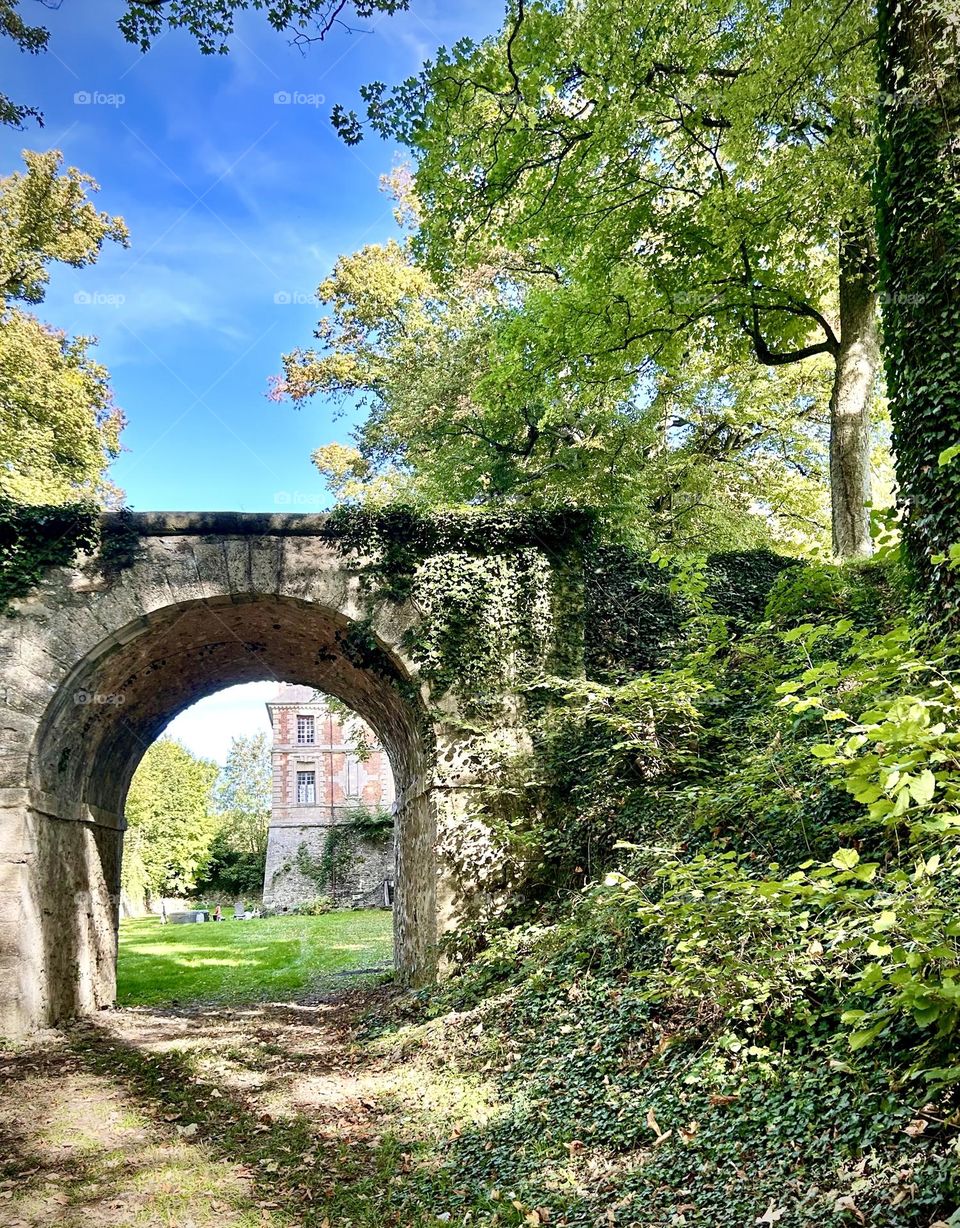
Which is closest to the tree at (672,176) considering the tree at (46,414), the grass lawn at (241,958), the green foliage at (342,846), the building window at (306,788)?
the grass lawn at (241,958)

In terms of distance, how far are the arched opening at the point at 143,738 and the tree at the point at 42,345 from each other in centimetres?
988

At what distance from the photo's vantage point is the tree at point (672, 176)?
8.57 metres

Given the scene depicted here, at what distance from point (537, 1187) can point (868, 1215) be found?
6.14 feet

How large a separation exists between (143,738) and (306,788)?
22782 millimetres

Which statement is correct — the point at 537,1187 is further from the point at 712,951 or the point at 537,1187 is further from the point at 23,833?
the point at 23,833

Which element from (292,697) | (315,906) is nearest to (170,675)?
(315,906)

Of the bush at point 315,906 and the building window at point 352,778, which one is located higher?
the building window at point 352,778

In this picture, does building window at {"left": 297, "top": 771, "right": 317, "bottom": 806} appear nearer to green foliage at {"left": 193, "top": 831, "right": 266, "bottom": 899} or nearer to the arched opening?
green foliage at {"left": 193, "top": 831, "right": 266, "bottom": 899}

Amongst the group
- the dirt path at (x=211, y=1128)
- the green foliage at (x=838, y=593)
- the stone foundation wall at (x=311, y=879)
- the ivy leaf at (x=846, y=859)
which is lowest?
the stone foundation wall at (x=311, y=879)

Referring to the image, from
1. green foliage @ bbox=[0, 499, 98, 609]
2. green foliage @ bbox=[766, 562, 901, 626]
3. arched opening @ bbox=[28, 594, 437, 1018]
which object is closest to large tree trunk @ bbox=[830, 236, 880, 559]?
green foliage @ bbox=[766, 562, 901, 626]

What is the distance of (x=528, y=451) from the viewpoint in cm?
1647

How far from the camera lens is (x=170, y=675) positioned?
10695mm

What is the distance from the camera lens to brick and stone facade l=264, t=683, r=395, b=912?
100 ft

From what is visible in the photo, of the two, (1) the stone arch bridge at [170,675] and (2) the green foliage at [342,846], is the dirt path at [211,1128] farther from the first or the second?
(2) the green foliage at [342,846]
